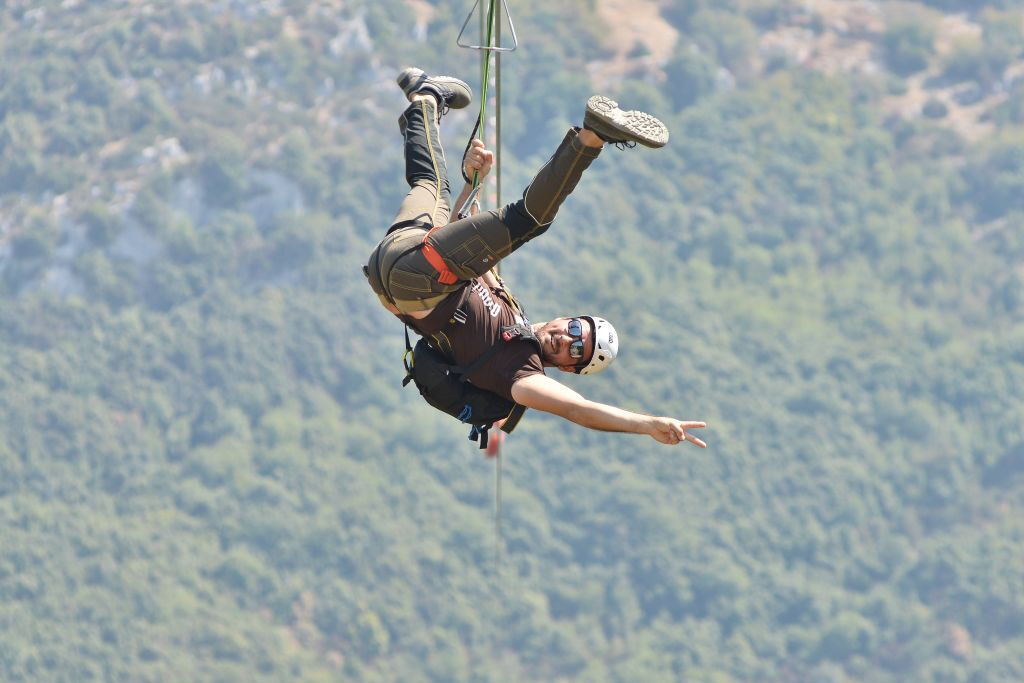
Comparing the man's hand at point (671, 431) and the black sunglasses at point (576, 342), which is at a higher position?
the black sunglasses at point (576, 342)

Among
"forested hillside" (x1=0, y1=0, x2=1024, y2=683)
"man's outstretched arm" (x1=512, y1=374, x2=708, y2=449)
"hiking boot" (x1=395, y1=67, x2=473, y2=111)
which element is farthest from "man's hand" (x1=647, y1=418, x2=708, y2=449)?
"forested hillside" (x1=0, y1=0, x2=1024, y2=683)

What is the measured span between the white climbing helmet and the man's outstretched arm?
603 millimetres

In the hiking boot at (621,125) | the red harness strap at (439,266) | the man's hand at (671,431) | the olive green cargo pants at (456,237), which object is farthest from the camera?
the red harness strap at (439,266)

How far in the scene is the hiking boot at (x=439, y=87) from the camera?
13.6 metres

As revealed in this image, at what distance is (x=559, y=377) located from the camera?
274 ft

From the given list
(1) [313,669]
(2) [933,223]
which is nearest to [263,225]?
(1) [313,669]

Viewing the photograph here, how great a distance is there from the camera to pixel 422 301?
1202cm

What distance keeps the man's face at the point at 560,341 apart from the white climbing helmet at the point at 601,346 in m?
0.03

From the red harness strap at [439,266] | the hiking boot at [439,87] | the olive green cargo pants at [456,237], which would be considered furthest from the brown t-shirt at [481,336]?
the hiking boot at [439,87]

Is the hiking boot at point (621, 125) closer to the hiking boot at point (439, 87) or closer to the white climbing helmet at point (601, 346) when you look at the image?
the white climbing helmet at point (601, 346)

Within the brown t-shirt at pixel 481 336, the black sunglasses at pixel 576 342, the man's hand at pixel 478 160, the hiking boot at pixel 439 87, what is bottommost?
the brown t-shirt at pixel 481 336

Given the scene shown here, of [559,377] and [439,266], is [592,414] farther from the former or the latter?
[559,377]

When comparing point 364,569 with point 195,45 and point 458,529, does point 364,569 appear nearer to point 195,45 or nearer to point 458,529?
point 458,529

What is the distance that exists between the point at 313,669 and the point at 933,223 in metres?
42.9
